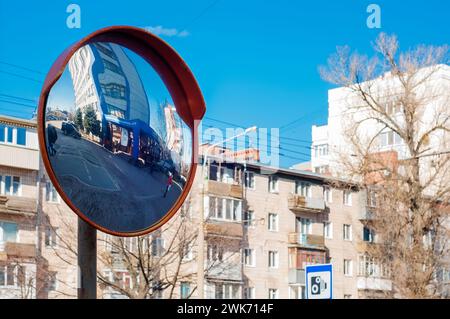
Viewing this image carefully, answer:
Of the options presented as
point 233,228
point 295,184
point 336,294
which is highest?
point 295,184

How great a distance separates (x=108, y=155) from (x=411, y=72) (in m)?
27.5

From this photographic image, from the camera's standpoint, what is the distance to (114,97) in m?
2.82

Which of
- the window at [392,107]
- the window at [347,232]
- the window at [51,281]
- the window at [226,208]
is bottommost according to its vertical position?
the window at [51,281]

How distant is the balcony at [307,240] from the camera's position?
4169cm

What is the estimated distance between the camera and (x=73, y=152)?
104 inches

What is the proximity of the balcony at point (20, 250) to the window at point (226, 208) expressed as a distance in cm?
818

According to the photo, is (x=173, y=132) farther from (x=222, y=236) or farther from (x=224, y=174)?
(x=224, y=174)

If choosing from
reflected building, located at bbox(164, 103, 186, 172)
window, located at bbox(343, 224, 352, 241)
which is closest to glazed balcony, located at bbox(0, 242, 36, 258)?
window, located at bbox(343, 224, 352, 241)

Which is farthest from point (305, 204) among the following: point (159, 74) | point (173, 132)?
point (159, 74)

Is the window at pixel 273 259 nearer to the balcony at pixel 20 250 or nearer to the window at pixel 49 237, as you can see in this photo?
the window at pixel 49 237

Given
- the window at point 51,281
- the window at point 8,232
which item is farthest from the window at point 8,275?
the window at point 8,232
